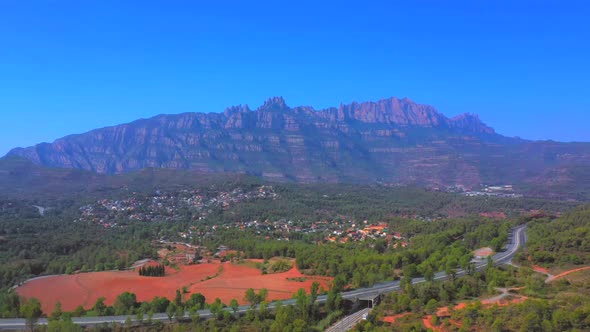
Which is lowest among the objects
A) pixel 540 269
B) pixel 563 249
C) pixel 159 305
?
pixel 159 305

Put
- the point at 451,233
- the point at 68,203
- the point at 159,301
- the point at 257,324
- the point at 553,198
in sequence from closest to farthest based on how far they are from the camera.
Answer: the point at 257,324
the point at 159,301
the point at 451,233
the point at 68,203
the point at 553,198

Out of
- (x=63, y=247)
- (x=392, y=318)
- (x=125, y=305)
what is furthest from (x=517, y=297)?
(x=63, y=247)

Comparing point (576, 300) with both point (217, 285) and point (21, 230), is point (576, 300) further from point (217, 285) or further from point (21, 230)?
point (21, 230)

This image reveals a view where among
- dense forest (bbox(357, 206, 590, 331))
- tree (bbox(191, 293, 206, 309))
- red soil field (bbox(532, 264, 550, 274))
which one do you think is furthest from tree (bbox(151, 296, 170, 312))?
red soil field (bbox(532, 264, 550, 274))

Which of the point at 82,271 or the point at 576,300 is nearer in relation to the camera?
the point at 576,300

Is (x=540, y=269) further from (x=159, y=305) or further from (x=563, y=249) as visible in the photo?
(x=159, y=305)

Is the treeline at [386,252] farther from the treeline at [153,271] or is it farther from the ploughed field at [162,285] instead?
the treeline at [153,271]

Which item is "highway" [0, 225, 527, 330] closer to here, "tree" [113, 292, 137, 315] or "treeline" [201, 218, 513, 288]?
"treeline" [201, 218, 513, 288]

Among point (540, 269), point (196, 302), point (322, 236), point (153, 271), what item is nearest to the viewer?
point (196, 302)

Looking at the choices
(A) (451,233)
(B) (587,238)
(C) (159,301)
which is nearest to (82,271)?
(C) (159,301)
